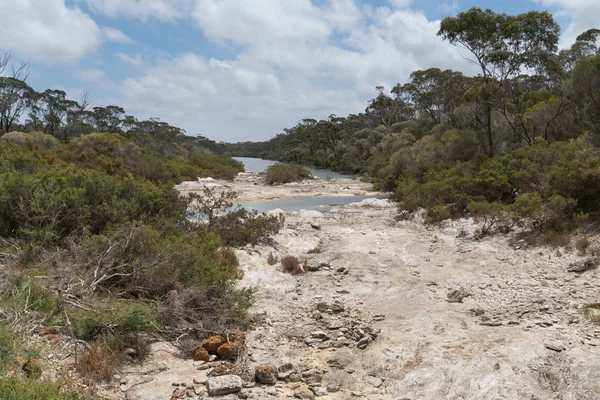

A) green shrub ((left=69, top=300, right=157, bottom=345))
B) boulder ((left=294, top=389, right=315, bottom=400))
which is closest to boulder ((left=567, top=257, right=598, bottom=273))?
boulder ((left=294, top=389, right=315, bottom=400))

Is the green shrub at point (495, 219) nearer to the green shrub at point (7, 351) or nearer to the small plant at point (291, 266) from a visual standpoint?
the small plant at point (291, 266)

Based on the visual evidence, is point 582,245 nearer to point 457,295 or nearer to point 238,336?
point 457,295

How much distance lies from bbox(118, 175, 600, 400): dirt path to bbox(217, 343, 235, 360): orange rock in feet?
0.89

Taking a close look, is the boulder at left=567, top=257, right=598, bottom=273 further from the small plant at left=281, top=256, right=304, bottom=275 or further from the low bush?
the low bush

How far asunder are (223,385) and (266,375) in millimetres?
555

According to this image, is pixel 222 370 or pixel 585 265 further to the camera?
pixel 585 265

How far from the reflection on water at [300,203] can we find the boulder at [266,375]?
17.4 metres

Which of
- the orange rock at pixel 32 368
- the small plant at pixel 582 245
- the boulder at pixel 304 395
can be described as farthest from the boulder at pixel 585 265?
the orange rock at pixel 32 368

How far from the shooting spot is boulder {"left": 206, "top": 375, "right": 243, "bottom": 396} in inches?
176

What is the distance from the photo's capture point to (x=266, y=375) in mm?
4859

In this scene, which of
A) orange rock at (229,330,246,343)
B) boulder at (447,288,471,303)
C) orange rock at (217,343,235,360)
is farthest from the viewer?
boulder at (447,288,471,303)

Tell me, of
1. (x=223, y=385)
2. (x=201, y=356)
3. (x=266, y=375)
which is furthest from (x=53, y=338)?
(x=266, y=375)

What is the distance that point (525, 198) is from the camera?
1206cm

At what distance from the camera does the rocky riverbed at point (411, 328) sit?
4715 mm
